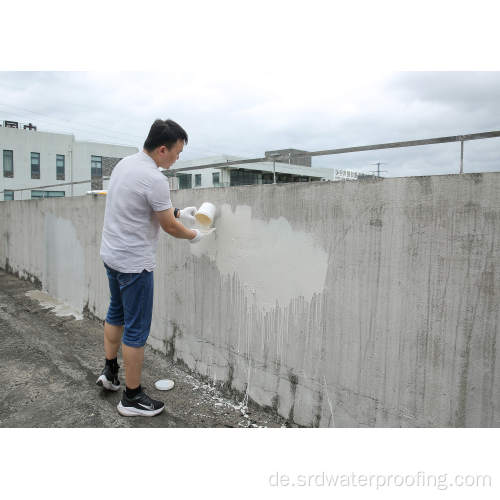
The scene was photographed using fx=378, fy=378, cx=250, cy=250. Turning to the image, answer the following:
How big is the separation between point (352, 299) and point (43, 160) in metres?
34.5

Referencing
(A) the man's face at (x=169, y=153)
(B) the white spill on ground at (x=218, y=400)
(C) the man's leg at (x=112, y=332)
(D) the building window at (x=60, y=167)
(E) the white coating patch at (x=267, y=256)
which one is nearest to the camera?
(E) the white coating patch at (x=267, y=256)

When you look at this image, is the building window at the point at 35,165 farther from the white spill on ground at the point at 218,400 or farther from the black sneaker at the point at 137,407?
the black sneaker at the point at 137,407

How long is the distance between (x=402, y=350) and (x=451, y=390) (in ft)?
0.88

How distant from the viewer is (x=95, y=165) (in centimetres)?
3406

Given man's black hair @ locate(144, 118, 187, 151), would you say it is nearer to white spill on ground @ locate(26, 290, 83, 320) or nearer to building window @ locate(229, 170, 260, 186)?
white spill on ground @ locate(26, 290, 83, 320)

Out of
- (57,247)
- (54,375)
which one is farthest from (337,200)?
(57,247)

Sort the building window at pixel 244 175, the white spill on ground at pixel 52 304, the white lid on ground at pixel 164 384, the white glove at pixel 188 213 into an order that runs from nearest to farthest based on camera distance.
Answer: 1. the white glove at pixel 188 213
2. the white lid on ground at pixel 164 384
3. the white spill on ground at pixel 52 304
4. the building window at pixel 244 175

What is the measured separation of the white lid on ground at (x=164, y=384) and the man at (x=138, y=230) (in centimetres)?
40

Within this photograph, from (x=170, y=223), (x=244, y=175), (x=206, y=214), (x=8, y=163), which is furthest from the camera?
(x=244, y=175)

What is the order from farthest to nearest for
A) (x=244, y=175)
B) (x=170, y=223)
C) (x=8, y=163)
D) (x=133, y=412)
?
1. (x=244, y=175)
2. (x=8, y=163)
3. (x=133, y=412)
4. (x=170, y=223)

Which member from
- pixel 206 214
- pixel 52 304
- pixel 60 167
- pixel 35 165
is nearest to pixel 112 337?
pixel 206 214

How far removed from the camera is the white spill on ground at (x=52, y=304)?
4902 millimetres

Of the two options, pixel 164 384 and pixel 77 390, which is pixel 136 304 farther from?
pixel 77 390

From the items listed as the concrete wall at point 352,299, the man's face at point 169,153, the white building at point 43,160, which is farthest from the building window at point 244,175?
the man's face at point 169,153
